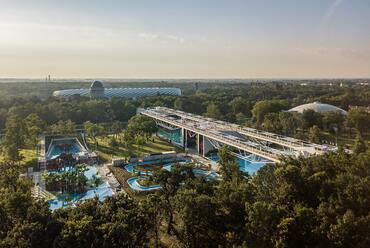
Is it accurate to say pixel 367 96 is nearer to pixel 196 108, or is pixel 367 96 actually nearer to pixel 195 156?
pixel 196 108

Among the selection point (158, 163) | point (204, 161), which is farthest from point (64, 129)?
point (204, 161)

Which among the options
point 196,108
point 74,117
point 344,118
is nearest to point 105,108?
point 74,117

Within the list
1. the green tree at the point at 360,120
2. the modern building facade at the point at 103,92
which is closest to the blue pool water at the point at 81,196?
the green tree at the point at 360,120

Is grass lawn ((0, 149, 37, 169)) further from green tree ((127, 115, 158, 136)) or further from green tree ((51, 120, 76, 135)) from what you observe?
green tree ((127, 115, 158, 136))

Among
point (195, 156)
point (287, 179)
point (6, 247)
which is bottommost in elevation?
point (195, 156)

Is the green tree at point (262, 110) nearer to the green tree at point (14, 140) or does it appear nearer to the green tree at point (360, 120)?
the green tree at point (360, 120)
